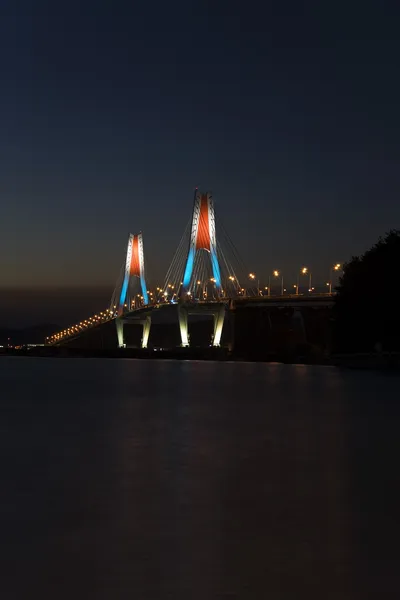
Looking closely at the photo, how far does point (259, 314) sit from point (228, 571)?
71573 mm

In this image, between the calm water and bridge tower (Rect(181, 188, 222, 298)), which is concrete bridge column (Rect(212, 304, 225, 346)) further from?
the calm water

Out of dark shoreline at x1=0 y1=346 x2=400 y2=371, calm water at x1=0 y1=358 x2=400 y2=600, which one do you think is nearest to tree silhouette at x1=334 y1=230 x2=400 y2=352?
dark shoreline at x1=0 y1=346 x2=400 y2=371

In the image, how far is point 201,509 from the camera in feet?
30.9

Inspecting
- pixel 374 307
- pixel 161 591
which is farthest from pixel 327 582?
pixel 374 307

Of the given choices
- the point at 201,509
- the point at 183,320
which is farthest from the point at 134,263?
the point at 201,509

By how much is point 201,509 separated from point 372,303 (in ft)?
137

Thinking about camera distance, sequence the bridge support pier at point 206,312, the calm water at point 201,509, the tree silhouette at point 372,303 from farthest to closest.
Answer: the bridge support pier at point 206,312 < the tree silhouette at point 372,303 < the calm water at point 201,509

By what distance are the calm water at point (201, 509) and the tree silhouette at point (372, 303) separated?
29.8 meters

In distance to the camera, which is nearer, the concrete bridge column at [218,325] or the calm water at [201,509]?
the calm water at [201,509]

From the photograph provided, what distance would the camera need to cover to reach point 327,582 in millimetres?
6605

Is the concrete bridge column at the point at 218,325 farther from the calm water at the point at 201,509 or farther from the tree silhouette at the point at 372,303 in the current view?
the calm water at the point at 201,509

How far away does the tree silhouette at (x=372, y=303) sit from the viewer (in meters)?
49.8

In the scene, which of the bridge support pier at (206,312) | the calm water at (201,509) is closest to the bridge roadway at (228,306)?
the bridge support pier at (206,312)

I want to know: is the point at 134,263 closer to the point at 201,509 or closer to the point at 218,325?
the point at 218,325
